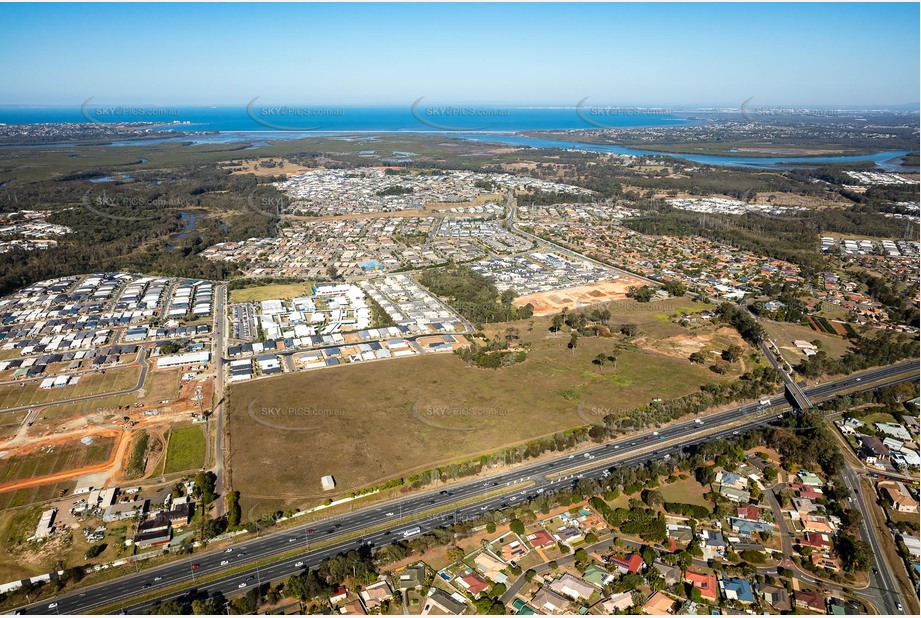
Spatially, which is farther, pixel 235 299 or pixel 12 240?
pixel 12 240

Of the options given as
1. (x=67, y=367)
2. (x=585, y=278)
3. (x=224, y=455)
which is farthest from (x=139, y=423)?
(x=585, y=278)

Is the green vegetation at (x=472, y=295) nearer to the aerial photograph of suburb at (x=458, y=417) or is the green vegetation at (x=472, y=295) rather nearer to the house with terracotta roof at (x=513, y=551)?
the aerial photograph of suburb at (x=458, y=417)

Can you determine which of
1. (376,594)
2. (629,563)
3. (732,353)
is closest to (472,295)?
(732,353)

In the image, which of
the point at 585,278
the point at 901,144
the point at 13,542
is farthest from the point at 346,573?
the point at 901,144

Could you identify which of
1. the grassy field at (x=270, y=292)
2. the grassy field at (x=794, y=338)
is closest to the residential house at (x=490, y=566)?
the grassy field at (x=794, y=338)

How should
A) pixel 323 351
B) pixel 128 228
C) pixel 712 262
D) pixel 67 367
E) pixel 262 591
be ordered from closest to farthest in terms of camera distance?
pixel 262 591 → pixel 67 367 → pixel 323 351 → pixel 712 262 → pixel 128 228

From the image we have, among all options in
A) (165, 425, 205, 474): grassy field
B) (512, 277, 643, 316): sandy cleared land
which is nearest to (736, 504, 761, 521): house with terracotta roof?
(512, 277, 643, 316): sandy cleared land

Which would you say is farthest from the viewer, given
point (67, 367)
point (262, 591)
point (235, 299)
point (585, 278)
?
point (585, 278)

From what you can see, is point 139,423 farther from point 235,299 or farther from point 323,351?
point 235,299
